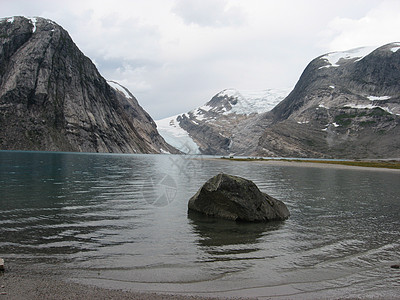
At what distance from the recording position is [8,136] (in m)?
173

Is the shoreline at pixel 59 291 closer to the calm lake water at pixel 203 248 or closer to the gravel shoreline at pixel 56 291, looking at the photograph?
the gravel shoreline at pixel 56 291

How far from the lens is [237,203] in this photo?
771 inches

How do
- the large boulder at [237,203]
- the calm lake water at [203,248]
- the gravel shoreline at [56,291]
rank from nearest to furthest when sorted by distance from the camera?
the gravel shoreline at [56,291] → the calm lake water at [203,248] → the large boulder at [237,203]

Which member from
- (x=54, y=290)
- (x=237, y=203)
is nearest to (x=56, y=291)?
(x=54, y=290)

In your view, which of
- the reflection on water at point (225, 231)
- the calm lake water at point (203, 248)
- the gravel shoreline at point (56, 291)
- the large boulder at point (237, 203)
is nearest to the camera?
the gravel shoreline at point (56, 291)

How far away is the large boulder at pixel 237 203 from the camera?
63.6 ft

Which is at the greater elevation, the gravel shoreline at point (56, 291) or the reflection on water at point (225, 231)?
the gravel shoreline at point (56, 291)

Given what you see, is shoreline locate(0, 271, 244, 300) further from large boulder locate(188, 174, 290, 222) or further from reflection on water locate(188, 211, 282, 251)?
large boulder locate(188, 174, 290, 222)

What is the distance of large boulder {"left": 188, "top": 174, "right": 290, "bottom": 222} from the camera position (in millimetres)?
19375

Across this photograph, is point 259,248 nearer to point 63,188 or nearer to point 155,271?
point 155,271

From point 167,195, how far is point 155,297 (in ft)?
67.1

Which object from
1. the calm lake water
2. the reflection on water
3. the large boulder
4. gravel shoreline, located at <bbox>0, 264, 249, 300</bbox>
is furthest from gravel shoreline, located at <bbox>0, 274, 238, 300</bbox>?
the large boulder

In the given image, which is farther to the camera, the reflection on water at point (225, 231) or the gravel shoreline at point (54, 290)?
the reflection on water at point (225, 231)

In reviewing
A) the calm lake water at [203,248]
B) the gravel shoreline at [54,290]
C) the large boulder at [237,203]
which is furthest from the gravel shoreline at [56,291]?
the large boulder at [237,203]
